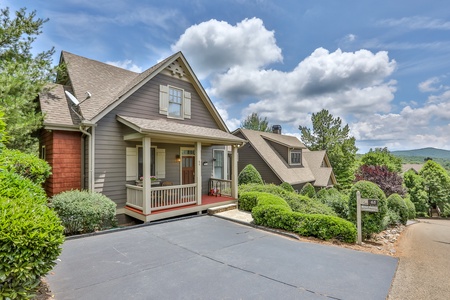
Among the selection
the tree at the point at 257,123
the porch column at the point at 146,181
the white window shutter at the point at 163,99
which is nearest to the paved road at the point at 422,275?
the porch column at the point at 146,181

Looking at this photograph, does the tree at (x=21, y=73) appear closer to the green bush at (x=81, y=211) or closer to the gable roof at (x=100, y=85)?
the gable roof at (x=100, y=85)

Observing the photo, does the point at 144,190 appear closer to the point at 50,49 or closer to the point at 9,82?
the point at 9,82

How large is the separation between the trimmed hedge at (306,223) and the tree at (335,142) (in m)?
23.8

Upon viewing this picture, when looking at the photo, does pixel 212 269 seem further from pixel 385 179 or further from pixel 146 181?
pixel 385 179

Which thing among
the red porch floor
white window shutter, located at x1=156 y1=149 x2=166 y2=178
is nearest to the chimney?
the red porch floor

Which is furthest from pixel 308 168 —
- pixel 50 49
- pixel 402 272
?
pixel 50 49

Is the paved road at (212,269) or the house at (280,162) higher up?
the house at (280,162)

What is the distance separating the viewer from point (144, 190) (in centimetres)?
755

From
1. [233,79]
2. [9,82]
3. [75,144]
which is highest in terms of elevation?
[233,79]

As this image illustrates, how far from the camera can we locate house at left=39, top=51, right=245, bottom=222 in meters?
7.89

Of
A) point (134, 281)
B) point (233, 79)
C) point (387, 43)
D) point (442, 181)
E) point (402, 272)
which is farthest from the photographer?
point (442, 181)

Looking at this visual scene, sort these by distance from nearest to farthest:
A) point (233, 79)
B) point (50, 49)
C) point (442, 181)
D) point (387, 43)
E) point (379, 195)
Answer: point (379, 195), point (50, 49), point (387, 43), point (233, 79), point (442, 181)

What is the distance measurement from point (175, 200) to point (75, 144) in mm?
4411

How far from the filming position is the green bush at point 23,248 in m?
2.45
